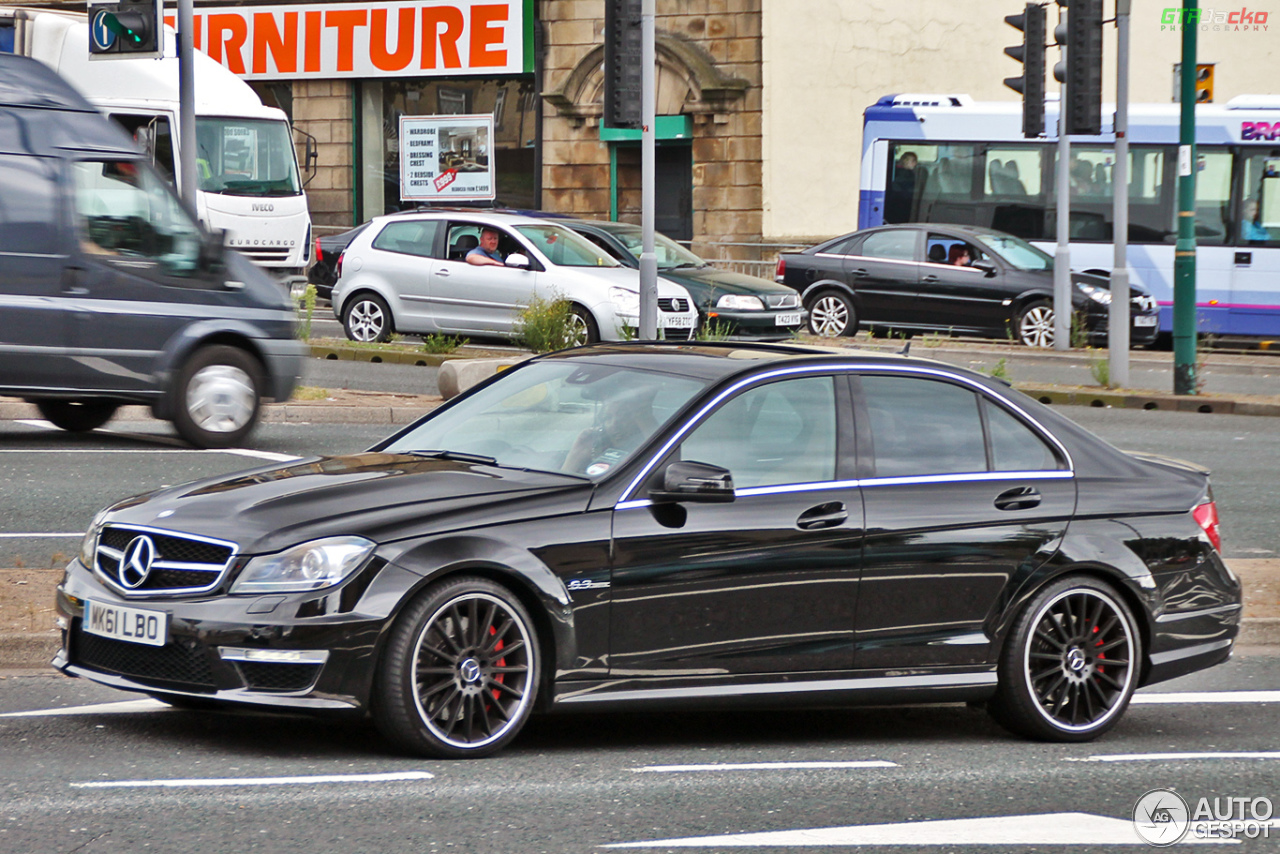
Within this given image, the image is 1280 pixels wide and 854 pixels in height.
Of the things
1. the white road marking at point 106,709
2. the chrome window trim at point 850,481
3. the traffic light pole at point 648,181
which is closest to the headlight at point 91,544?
the white road marking at point 106,709

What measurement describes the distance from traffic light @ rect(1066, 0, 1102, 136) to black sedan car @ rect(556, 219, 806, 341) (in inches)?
165

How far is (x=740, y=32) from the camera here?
111ft

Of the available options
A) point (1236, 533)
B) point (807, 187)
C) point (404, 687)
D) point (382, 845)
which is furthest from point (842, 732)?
point (807, 187)

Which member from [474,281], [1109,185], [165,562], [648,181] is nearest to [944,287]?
[1109,185]

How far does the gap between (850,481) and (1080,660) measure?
1098 millimetres

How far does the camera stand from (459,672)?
18.8 ft

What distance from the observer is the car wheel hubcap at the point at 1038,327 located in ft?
80.8

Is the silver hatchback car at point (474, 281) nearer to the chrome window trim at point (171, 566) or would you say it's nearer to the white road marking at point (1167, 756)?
the white road marking at point (1167, 756)

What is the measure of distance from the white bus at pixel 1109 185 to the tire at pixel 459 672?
871 inches

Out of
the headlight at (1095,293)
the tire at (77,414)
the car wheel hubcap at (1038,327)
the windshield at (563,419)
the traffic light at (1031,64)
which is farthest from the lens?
the headlight at (1095,293)

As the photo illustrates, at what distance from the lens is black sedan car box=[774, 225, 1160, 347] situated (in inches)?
978

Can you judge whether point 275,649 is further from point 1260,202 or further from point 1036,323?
point 1260,202

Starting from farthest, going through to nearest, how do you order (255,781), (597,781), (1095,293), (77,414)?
(1095,293), (77,414), (597,781), (255,781)

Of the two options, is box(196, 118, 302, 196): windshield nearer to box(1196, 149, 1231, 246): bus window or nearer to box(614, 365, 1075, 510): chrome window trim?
box(1196, 149, 1231, 246): bus window
